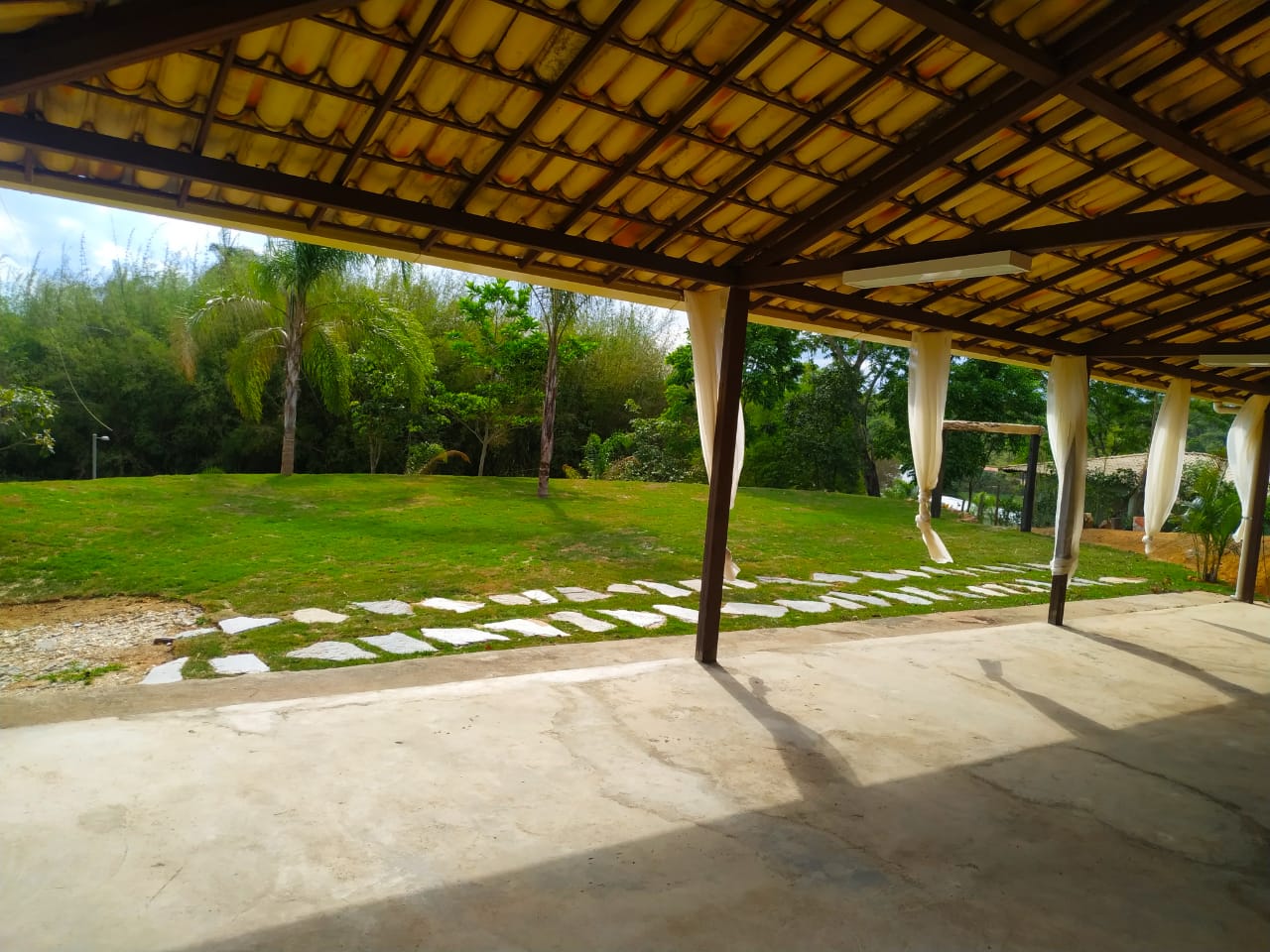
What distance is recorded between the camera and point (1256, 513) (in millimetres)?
7613

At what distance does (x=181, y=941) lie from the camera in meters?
1.84

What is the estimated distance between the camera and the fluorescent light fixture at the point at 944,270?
339 centimetres

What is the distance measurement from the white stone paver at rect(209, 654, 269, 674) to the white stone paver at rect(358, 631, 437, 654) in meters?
0.62

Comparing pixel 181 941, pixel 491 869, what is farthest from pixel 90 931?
pixel 491 869

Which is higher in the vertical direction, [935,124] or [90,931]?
[935,124]

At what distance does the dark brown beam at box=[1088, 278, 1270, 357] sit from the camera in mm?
5070

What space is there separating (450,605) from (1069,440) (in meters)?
4.67

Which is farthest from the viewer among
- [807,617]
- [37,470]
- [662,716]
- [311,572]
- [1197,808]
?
[37,470]

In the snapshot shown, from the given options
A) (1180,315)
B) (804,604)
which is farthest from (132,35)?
(1180,315)

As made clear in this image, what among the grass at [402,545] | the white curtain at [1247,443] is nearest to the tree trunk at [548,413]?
the grass at [402,545]

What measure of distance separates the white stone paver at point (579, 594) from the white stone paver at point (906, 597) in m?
2.61

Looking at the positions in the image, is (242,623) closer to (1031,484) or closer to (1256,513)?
(1256,513)

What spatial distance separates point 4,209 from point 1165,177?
486cm

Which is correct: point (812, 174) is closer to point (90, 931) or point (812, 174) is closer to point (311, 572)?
point (90, 931)
